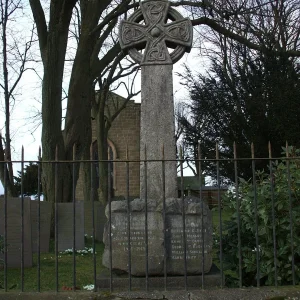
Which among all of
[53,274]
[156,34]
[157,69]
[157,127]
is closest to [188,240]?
[157,127]

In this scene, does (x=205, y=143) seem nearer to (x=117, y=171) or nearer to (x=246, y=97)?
(x=246, y=97)

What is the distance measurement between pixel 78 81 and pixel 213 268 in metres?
9.27

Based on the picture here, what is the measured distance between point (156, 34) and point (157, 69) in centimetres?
49

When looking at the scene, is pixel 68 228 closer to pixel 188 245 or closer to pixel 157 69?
pixel 157 69

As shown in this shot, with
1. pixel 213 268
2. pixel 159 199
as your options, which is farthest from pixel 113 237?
pixel 213 268

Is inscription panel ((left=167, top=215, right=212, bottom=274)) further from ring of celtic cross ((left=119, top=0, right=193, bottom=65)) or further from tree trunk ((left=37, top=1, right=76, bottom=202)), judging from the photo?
tree trunk ((left=37, top=1, right=76, bottom=202))

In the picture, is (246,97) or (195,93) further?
(195,93)

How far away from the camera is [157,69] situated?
21.2 ft

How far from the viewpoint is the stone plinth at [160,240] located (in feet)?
18.6

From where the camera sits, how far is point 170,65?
6.50 m

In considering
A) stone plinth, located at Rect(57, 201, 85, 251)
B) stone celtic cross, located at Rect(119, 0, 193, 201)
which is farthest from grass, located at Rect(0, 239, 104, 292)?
stone celtic cross, located at Rect(119, 0, 193, 201)

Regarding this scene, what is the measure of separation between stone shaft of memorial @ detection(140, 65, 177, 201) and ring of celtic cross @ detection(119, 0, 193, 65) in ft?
0.74

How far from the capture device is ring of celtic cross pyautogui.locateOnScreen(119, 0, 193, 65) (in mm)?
6555

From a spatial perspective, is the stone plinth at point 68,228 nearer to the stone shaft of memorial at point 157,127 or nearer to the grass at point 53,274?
the grass at point 53,274
